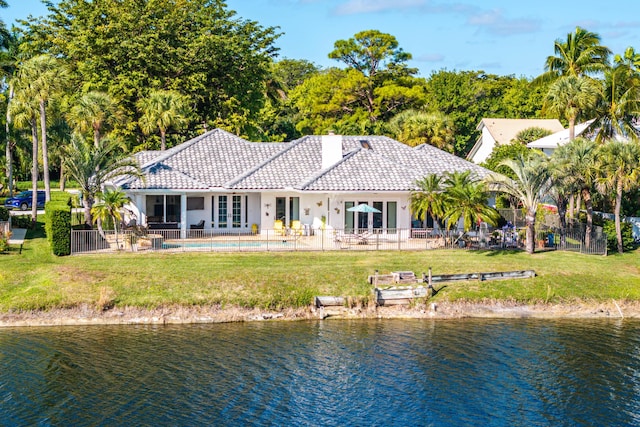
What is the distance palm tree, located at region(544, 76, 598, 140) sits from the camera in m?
43.5

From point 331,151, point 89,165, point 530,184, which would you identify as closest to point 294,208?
point 331,151

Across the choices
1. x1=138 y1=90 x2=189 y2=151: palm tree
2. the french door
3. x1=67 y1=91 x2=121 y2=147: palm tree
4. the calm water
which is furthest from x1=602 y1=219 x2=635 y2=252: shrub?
x1=67 y1=91 x2=121 y2=147: palm tree

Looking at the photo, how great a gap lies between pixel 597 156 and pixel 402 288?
48.4 ft

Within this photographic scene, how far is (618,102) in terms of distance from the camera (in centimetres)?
4569

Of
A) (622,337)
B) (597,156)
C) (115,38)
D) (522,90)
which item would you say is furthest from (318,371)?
(522,90)

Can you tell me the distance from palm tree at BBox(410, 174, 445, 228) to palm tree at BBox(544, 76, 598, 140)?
416 inches

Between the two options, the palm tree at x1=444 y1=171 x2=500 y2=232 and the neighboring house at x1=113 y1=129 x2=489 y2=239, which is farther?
the neighboring house at x1=113 y1=129 x2=489 y2=239

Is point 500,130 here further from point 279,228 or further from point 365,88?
point 279,228

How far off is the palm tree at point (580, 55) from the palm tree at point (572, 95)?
2065 mm

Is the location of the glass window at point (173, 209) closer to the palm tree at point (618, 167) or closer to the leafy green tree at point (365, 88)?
the palm tree at point (618, 167)

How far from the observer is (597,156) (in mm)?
39156

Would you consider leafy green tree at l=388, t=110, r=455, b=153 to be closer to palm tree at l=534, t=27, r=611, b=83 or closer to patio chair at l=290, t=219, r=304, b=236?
palm tree at l=534, t=27, r=611, b=83

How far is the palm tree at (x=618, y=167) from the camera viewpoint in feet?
126

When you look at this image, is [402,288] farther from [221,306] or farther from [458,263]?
[221,306]
